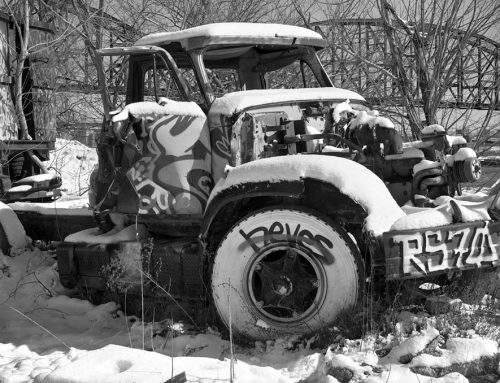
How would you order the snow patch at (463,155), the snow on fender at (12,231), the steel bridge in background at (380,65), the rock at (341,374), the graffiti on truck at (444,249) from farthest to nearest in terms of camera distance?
the steel bridge in background at (380,65)
the snow on fender at (12,231)
the snow patch at (463,155)
the graffiti on truck at (444,249)
the rock at (341,374)

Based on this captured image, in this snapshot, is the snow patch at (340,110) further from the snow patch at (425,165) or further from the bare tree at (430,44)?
the bare tree at (430,44)

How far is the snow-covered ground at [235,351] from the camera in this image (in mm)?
3172

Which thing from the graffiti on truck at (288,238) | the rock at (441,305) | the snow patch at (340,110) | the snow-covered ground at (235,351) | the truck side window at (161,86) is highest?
the truck side window at (161,86)

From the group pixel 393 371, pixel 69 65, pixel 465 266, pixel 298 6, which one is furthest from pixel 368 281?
pixel 69 65

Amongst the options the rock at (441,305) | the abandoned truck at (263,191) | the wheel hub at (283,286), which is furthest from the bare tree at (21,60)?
the rock at (441,305)

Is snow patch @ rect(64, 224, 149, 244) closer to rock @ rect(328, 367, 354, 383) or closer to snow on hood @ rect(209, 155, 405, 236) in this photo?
snow on hood @ rect(209, 155, 405, 236)

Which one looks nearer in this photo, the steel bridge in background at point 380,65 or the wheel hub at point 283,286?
the wheel hub at point 283,286

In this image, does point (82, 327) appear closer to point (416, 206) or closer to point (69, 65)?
point (416, 206)

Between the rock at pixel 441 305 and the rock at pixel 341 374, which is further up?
the rock at pixel 441 305

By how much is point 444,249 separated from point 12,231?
4174 mm

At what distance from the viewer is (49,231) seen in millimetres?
6207

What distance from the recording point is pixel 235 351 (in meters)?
3.90

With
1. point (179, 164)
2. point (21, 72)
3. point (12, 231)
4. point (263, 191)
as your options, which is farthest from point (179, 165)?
point (21, 72)

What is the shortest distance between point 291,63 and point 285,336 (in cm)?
277
